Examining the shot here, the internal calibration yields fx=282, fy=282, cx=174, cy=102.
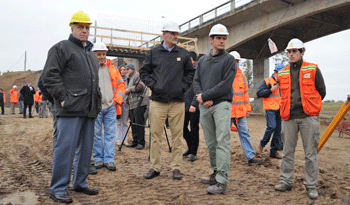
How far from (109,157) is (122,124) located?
265 cm

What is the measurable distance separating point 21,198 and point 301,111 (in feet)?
12.8

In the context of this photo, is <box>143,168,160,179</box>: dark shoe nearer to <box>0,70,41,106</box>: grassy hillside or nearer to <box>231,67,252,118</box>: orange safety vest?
<box>231,67,252,118</box>: orange safety vest

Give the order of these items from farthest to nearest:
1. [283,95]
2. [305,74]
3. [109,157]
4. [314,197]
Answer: [109,157], [283,95], [305,74], [314,197]

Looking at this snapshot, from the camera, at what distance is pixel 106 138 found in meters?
5.32

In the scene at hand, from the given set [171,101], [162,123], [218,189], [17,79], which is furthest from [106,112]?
[17,79]

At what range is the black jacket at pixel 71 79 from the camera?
11.2 ft

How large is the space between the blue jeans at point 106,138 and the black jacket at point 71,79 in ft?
4.91

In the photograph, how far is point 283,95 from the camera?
422 cm

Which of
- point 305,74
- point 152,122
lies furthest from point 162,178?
point 305,74

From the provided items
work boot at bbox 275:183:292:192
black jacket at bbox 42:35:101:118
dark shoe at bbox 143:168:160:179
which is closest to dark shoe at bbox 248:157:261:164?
work boot at bbox 275:183:292:192

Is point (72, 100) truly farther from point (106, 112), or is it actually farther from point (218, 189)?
point (218, 189)

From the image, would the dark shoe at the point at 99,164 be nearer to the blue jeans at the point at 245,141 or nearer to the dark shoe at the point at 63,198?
the dark shoe at the point at 63,198

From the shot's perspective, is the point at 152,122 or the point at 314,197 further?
the point at 152,122

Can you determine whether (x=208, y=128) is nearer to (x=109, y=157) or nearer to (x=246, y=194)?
(x=246, y=194)
